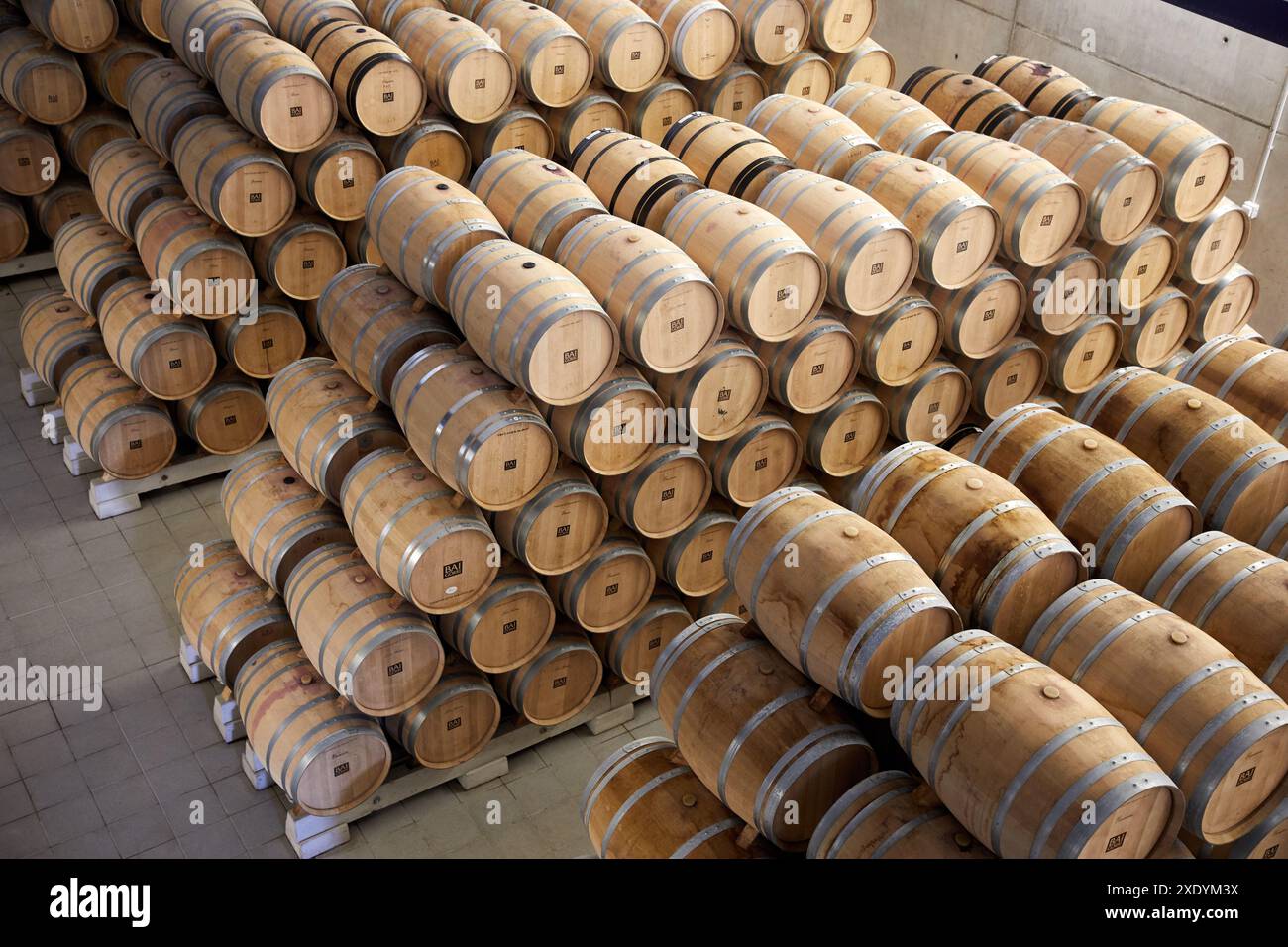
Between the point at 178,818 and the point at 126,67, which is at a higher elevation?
the point at 126,67

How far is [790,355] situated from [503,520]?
1.76 m

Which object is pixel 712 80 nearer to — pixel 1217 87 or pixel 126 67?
pixel 1217 87

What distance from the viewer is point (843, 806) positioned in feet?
13.9

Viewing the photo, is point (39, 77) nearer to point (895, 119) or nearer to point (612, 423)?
point (612, 423)

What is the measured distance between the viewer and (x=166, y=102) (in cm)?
837

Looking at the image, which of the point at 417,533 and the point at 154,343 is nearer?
the point at 417,533

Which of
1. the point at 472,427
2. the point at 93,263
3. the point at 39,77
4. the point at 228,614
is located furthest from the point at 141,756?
the point at 39,77

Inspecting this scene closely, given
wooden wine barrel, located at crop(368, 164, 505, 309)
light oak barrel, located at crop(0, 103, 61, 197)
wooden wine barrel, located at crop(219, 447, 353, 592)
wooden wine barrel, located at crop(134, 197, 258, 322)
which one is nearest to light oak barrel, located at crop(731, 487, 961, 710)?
wooden wine barrel, located at crop(368, 164, 505, 309)

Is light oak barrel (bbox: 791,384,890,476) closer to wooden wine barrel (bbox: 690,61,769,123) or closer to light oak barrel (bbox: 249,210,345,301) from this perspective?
wooden wine barrel (bbox: 690,61,769,123)

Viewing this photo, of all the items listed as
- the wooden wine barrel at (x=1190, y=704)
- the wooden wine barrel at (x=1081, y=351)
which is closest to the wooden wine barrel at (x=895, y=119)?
the wooden wine barrel at (x=1081, y=351)

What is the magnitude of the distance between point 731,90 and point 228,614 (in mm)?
5386

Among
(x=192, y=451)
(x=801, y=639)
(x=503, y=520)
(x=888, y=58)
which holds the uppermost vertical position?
(x=888, y=58)

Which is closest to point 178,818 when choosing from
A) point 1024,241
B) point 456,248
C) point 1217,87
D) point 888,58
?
point 456,248

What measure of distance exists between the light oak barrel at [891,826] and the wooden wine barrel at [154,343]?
5662 mm
